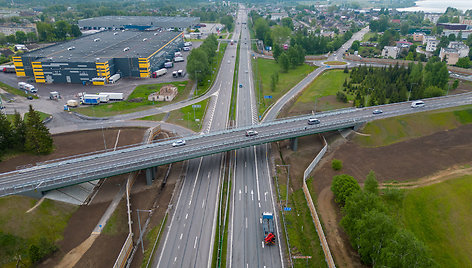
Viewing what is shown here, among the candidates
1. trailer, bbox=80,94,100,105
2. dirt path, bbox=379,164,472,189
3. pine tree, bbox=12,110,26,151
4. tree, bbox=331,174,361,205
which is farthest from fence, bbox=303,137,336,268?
trailer, bbox=80,94,100,105

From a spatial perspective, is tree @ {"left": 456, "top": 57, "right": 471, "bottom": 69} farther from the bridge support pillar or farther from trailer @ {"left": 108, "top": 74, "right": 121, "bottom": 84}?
trailer @ {"left": 108, "top": 74, "right": 121, "bottom": 84}

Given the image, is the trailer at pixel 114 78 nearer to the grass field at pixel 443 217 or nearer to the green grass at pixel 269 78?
the green grass at pixel 269 78

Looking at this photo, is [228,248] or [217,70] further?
[217,70]

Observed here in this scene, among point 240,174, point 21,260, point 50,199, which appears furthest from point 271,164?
point 21,260

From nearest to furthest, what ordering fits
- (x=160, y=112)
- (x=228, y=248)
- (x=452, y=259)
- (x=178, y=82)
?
(x=452, y=259) → (x=228, y=248) → (x=160, y=112) → (x=178, y=82)

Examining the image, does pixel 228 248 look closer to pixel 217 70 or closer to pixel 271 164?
pixel 271 164

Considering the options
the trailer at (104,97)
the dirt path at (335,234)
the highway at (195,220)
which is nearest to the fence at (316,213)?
the dirt path at (335,234)

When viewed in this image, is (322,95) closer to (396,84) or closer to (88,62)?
(396,84)
